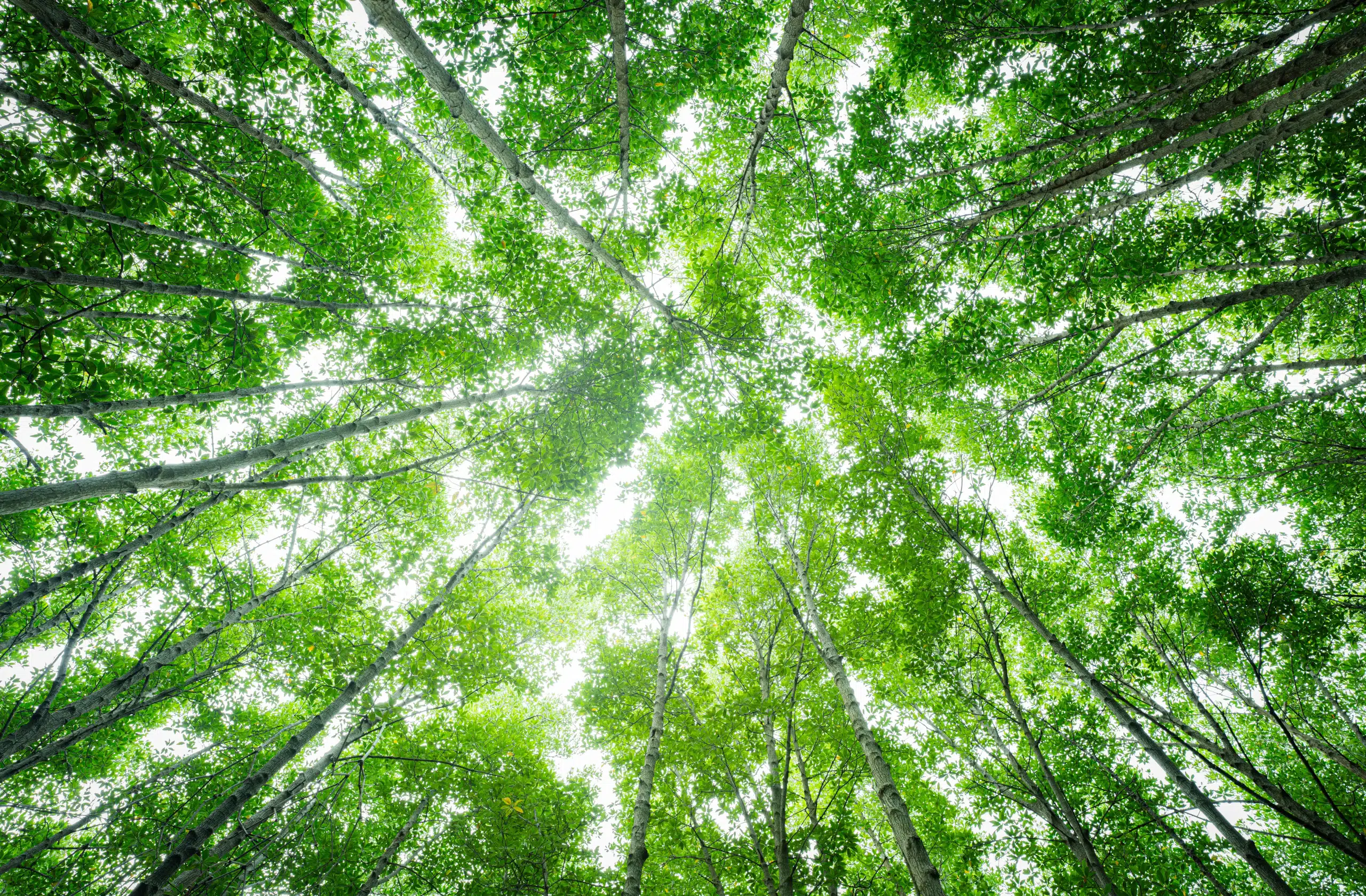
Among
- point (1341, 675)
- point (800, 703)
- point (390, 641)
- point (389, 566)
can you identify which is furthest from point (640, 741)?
point (1341, 675)

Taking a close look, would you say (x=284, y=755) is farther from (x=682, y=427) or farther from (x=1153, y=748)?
(x=1153, y=748)

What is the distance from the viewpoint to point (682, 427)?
762 cm

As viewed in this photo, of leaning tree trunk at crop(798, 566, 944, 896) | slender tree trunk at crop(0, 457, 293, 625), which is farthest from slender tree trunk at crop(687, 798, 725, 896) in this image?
slender tree trunk at crop(0, 457, 293, 625)

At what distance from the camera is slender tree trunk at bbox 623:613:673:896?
194 inches

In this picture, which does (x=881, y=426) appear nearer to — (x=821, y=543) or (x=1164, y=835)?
(x=821, y=543)

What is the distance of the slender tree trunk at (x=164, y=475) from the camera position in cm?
296

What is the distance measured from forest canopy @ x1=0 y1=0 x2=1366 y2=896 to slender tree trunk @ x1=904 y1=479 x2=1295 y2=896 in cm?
6

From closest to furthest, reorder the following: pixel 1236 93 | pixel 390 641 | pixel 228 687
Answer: pixel 1236 93 → pixel 390 641 → pixel 228 687

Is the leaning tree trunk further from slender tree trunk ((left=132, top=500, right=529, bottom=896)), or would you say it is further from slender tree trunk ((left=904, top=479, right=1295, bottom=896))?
slender tree trunk ((left=132, top=500, right=529, bottom=896))

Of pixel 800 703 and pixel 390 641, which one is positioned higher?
pixel 390 641

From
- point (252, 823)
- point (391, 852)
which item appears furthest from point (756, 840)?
point (391, 852)

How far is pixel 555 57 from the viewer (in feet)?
17.3

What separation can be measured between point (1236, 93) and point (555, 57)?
6.38 meters

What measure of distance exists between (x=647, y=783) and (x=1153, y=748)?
19.4 ft
